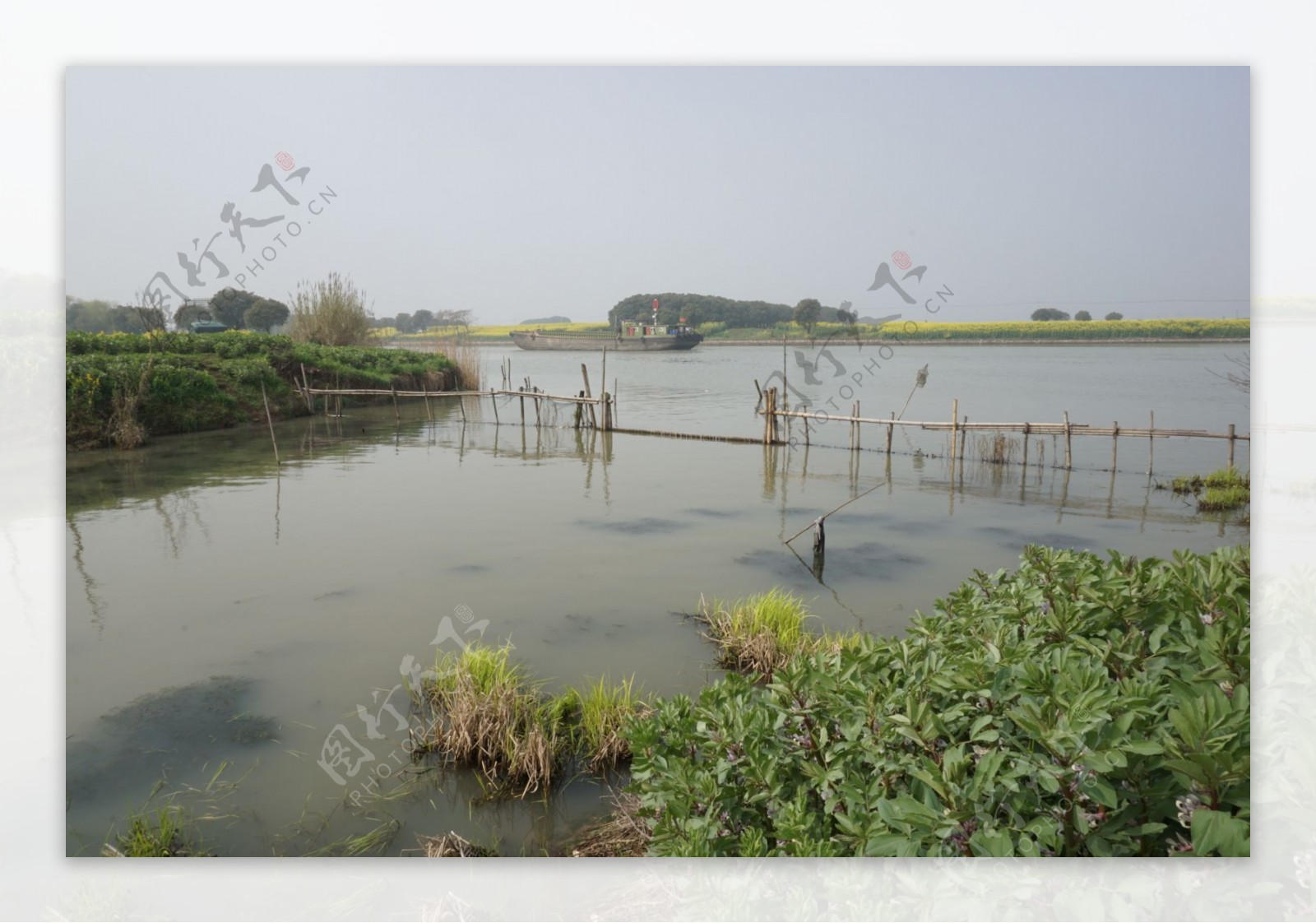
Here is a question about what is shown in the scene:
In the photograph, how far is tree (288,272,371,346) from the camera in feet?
59.3

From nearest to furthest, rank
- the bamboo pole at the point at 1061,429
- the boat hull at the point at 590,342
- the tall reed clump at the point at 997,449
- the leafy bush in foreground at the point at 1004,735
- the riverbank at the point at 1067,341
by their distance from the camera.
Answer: the leafy bush in foreground at the point at 1004,735 → the riverbank at the point at 1067,341 → the bamboo pole at the point at 1061,429 → the tall reed clump at the point at 997,449 → the boat hull at the point at 590,342

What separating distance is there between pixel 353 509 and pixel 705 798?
6.44 m

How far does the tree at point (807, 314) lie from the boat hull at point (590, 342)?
15965 mm

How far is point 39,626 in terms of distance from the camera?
285 centimetres

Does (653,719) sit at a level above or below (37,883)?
above

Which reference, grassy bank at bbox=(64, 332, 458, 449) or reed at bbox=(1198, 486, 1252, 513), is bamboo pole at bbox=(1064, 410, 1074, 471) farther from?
grassy bank at bbox=(64, 332, 458, 449)

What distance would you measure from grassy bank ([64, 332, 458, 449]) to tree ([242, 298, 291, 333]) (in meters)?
0.27

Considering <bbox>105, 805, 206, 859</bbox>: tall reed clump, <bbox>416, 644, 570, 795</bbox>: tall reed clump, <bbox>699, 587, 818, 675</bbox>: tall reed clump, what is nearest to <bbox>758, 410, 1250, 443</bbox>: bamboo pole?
<bbox>699, 587, 818, 675</bbox>: tall reed clump

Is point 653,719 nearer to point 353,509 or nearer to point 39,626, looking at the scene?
point 39,626

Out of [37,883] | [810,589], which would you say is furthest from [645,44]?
[810,589]

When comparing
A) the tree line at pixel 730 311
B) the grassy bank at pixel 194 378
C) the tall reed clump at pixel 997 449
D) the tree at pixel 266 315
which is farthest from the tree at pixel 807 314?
the tree at pixel 266 315

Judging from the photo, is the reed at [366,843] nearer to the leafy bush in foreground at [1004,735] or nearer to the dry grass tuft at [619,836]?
the dry grass tuft at [619,836]

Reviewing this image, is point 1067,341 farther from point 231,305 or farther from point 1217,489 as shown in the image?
point 231,305

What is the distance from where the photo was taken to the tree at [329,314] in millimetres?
18062
